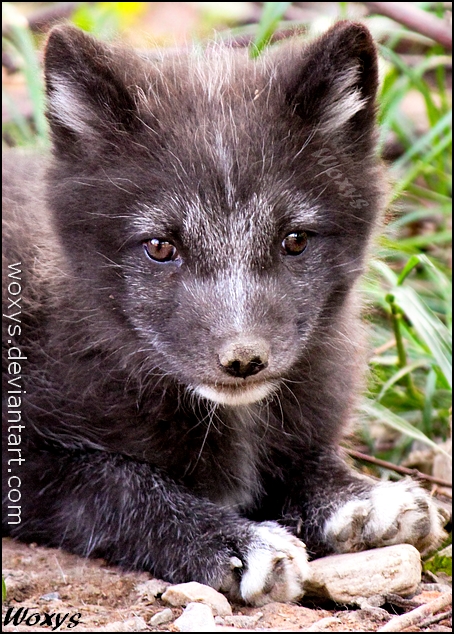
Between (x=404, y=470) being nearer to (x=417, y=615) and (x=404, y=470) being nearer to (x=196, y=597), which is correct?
(x=417, y=615)

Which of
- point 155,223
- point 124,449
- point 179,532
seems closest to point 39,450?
point 124,449

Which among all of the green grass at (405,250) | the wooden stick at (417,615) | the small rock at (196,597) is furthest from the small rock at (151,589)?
the green grass at (405,250)

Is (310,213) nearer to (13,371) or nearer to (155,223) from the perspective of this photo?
(155,223)

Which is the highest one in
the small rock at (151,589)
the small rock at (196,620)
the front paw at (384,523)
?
the front paw at (384,523)

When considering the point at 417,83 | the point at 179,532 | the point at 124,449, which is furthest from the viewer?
the point at 417,83

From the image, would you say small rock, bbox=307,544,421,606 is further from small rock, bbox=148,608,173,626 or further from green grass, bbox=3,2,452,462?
green grass, bbox=3,2,452,462

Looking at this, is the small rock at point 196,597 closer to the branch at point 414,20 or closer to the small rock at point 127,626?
the small rock at point 127,626
